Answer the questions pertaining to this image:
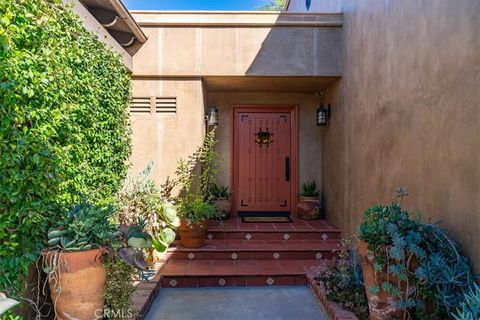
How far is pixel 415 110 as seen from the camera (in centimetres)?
288

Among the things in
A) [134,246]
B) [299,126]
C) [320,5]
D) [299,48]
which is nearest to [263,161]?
[299,126]

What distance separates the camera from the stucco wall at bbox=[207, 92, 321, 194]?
244 inches

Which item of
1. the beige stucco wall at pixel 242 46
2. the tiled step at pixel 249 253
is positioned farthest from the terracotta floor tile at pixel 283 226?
the beige stucco wall at pixel 242 46

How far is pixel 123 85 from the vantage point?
4.25 m

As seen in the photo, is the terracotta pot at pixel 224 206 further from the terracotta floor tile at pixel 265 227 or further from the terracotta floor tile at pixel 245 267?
the terracotta floor tile at pixel 245 267

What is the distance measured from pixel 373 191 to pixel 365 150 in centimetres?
54

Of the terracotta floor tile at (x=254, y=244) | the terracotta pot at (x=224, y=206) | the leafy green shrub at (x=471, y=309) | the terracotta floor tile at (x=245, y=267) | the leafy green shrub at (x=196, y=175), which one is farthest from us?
the terracotta pot at (x=224, y=206)

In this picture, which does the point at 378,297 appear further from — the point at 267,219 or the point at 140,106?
the point at 140,106

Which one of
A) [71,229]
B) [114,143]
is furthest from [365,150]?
[71,229]

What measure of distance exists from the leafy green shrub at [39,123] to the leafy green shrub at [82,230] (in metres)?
0.12

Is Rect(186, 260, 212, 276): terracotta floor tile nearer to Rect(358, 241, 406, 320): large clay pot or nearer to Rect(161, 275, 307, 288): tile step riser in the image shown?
Rect(161, 275, 307, 288): tile step riser

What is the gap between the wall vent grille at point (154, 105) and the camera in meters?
5.09

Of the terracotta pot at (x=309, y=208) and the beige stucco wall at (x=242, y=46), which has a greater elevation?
the beige stucco wall at (x=242, y=46)

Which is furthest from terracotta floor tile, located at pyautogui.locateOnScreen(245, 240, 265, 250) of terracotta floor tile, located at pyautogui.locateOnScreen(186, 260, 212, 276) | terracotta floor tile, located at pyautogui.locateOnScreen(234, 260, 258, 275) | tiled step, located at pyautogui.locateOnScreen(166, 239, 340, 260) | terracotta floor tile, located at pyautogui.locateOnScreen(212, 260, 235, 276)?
terracotta floor tile, located at pyautogui.locateOnScreen(186, 260, 212, 276)
